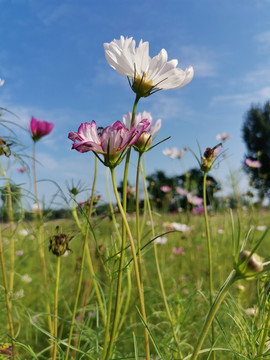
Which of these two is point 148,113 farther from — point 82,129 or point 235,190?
point 235,190

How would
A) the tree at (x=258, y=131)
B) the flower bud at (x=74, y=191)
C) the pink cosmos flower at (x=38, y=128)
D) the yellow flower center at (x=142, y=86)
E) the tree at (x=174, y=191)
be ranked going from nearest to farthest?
the yellow flower center at (x=142, y=86)
the flower bud at (x=74, y=191)
the pink cosmos flower at (x=38, y=128)
the tree at (x=174, y=191)
the tree at (x=258, y=131)

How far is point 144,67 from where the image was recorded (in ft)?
1.69

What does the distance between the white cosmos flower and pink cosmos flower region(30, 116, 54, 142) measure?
0.54 meters

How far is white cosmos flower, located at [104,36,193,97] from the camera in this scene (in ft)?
1.65

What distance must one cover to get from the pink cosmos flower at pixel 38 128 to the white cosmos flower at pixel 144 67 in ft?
1.76

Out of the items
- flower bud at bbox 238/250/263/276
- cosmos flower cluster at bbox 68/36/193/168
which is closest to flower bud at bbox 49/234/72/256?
cosmos flower cluster at bbox 68/36/193/168

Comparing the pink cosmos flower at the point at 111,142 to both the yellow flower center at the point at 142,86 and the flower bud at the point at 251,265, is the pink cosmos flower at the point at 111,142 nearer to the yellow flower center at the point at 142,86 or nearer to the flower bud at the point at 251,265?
the yellow flower center at the point at 142,86

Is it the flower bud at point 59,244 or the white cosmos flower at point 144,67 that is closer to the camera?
the white cosmos flower at point 144,67

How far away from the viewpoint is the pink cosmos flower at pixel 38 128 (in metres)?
1.00

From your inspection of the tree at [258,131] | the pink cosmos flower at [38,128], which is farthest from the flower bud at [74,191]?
the tree at [258,131]

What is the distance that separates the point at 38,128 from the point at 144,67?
584mm

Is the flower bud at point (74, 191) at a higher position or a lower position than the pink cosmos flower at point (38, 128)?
lower

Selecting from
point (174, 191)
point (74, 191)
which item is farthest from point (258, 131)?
point (74, 191)

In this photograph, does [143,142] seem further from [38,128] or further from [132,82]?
[38,128]
